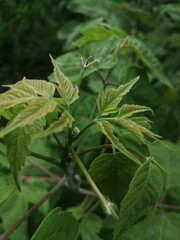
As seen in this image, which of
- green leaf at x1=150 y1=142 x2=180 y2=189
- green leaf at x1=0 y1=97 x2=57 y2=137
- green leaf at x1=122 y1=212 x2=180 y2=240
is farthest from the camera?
green leaf at x1=150 y1=142 x2=180 y2=189

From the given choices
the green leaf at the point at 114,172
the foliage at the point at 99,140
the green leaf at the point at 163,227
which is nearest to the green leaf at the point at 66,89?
the foliage at the point at 99,140

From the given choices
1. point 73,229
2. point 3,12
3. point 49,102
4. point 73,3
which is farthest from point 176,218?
point 3,12

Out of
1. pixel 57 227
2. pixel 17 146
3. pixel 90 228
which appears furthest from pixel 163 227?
pixel 17 146

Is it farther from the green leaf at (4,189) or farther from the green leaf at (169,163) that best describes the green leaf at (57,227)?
the green leaf at (169,163)

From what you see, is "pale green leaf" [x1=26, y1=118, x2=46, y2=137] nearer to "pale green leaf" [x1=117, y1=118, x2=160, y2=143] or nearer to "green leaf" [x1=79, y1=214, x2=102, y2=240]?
"pale green leaf" [x1=117, y1=118, x2=160, y2=143]

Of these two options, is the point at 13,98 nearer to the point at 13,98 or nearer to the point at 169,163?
the point at 13,98

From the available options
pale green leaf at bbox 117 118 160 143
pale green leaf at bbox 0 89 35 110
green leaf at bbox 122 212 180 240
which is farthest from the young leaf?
green leaf at bbox 122 212 180 240
